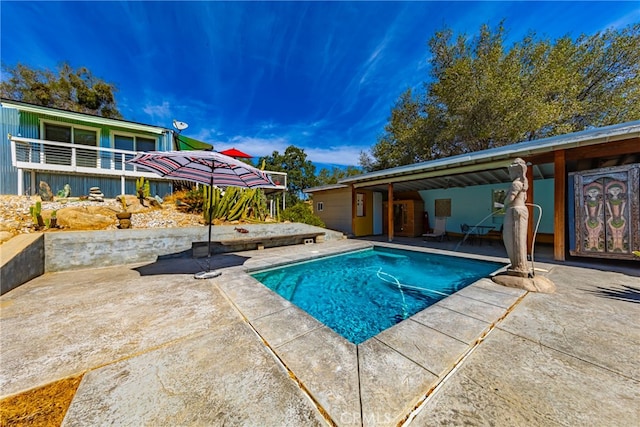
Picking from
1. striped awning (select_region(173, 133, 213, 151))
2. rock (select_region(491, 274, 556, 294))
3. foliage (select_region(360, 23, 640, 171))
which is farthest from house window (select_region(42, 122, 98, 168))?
foliage (select_region(360, 23, 640, 171))

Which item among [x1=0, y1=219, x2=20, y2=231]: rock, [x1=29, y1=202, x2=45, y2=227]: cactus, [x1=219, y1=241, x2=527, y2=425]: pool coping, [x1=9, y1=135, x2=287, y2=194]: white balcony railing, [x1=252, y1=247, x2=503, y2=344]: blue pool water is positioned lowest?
[x1=252, y1=247, x2=503, y2=344]: blue pool water

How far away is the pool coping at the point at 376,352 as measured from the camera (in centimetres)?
149

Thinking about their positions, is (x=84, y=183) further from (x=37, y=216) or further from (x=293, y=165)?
(x=293, y=165)

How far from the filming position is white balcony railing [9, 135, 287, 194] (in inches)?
329

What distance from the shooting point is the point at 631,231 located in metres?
4.91

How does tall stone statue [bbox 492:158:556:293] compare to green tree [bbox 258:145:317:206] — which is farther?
green tree [bbox 258:145:317:206]

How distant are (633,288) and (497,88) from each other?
10.6 meters

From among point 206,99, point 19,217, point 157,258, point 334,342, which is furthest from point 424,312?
point 206,99

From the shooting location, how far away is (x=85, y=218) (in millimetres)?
6230

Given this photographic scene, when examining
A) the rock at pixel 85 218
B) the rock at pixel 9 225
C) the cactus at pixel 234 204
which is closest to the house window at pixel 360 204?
the cactus at pixel 234 204

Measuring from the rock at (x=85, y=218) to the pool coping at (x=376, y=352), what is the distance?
5934 millimetres

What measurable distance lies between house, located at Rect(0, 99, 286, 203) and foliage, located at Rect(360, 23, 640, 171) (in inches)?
629

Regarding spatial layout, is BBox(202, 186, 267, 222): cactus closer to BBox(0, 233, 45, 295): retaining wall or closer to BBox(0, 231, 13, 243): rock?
BBox(0, 233, 45, 295): retaining wall

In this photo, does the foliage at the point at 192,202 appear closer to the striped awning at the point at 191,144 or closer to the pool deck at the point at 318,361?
the pool deck at the point at 318,361
